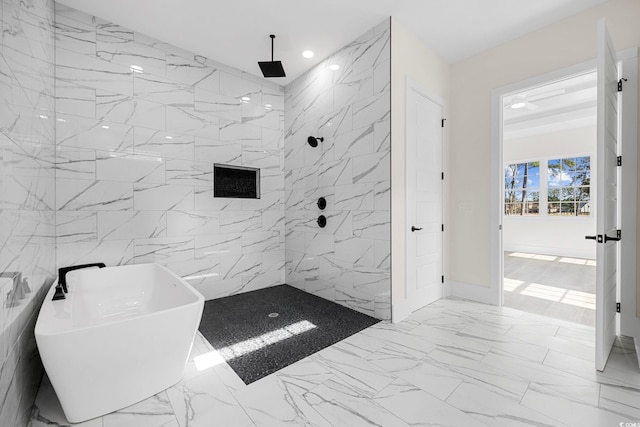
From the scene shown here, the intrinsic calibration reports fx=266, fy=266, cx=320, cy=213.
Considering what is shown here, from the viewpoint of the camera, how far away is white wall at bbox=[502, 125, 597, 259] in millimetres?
6039

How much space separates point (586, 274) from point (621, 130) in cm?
331

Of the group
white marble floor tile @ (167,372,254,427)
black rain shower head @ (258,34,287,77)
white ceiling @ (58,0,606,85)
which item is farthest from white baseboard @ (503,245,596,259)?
white marble floor tile @ (167,372,254,427)

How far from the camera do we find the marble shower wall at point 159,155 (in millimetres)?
2566

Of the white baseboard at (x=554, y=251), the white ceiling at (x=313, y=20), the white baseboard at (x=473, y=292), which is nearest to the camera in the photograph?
the white ceiling at (x=313, y=20)

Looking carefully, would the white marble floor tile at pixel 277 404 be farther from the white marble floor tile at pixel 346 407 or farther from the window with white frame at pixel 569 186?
the window with white frame at pixel 569 186

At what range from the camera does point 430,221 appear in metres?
3.30

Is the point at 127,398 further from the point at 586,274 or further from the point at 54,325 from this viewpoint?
the point at 586,274

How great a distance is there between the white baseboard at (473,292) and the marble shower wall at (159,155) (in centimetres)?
250

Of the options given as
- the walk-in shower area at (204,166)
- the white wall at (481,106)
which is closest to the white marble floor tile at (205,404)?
the walk-in shower area at (204,166)

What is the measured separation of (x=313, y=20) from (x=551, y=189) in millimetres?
7167

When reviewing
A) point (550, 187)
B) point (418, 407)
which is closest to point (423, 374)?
point (418, 407)

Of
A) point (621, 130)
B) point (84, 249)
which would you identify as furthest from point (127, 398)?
point (621, 130)

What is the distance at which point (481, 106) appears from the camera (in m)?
3.28

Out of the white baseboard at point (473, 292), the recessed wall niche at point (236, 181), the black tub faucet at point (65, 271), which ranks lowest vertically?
the white baseboard at point (473, 292)
